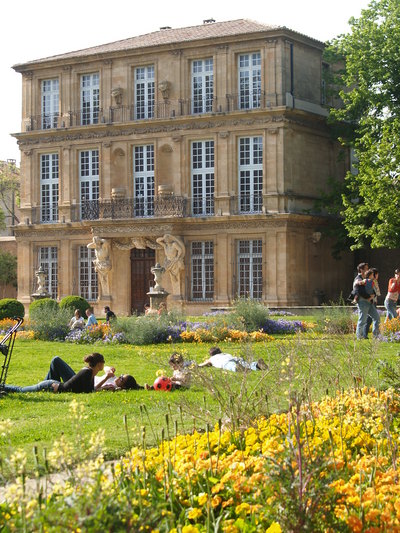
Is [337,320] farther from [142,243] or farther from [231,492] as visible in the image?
[231,492]

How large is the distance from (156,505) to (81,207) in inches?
1571

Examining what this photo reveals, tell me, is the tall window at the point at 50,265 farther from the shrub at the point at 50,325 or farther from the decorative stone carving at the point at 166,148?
the shrub at the point at 50,325

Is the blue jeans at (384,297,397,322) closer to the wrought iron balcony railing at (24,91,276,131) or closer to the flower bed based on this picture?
the wrought iron balcony railing at (24,91,276,131)

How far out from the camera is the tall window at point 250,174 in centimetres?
4122

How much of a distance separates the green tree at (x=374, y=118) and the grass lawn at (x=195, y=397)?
18.0 metres

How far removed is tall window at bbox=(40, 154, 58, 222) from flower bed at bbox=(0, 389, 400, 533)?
3839cm

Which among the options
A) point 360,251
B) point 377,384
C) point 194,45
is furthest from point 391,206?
point 377,384

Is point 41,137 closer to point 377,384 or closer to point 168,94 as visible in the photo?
point 168,94

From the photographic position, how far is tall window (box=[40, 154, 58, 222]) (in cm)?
4606

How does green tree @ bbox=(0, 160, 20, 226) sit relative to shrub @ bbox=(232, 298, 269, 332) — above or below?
above

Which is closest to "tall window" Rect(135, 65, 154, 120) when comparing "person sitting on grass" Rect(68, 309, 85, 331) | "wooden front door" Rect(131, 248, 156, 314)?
"wooden front door" Rect(131, 248, 156, 314)

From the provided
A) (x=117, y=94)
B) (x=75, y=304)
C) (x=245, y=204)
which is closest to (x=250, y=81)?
(x=245, y=204)

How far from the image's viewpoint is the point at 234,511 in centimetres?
690

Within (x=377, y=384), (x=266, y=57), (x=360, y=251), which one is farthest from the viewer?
(x=360, y=251)
